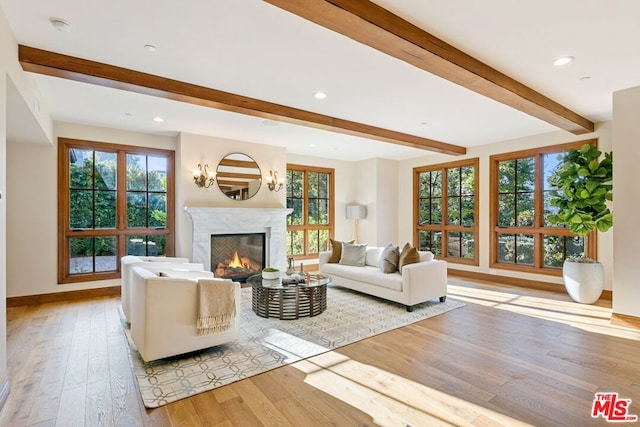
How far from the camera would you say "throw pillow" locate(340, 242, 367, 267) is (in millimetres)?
5434

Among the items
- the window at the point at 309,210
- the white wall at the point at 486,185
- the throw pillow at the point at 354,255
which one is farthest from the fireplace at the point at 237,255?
the white wall at the point at 486,185

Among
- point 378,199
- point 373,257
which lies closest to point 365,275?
point 373,257

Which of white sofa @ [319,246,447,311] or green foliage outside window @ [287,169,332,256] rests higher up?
green foliage outside window @ [287,169,332,256]

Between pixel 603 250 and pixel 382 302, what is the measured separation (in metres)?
3.56

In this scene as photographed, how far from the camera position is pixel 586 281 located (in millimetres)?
4598

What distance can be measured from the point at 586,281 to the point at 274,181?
17.3 ft

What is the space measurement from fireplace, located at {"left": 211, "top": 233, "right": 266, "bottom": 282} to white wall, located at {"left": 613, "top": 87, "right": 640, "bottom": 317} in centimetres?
531

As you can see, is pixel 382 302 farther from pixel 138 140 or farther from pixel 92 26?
pixel 138 140

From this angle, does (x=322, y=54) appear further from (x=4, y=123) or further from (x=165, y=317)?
(x=165, y=317)

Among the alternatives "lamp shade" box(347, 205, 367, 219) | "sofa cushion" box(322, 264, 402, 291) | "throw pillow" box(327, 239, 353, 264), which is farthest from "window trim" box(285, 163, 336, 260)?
"sofa cushion" box(322, 264, 402, 291)

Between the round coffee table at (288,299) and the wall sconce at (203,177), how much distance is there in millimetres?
2349

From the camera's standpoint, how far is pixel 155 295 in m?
2.70

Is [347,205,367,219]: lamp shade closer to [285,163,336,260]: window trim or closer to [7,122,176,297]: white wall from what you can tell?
[285,163,336,260]: window trim

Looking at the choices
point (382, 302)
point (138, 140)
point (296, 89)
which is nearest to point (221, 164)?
point (138, 140)
